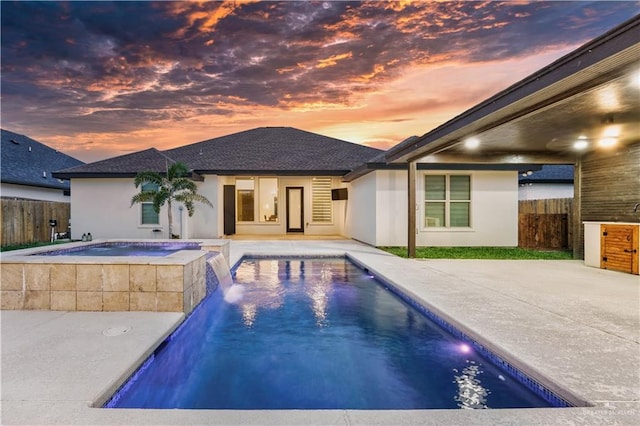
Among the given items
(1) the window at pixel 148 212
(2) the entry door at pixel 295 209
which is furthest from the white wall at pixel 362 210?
(1) the window at pixel 148 212

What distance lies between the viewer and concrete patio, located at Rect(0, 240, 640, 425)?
2.11m

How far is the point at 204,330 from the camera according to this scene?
4.35 m

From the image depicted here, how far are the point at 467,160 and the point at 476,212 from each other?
2696mm

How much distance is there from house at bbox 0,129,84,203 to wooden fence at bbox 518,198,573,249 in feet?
58.0

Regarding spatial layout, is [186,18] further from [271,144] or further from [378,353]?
[378,353]

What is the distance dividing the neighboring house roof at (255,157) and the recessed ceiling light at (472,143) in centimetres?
688

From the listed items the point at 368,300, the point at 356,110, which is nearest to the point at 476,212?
the point at 356,110

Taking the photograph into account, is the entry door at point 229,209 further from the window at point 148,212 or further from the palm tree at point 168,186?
the palm tree at point 168,186

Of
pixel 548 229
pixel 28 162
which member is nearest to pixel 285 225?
pixel 548 229

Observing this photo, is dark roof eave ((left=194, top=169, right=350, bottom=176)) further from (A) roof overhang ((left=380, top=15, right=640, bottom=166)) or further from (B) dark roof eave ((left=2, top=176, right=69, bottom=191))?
(B) dark roof eave ((left=2, top=176, right=69, bottom=191))

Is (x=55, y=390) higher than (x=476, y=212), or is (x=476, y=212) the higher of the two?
(x=476, y=212)

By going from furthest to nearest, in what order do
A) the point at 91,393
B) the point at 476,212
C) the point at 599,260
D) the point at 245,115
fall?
the point at 245,115
the point at 476,212
the point at 599,260
the point at 91,393

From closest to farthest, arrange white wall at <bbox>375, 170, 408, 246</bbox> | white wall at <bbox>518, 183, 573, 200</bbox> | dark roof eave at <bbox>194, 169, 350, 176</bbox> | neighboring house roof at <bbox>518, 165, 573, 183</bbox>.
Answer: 1. white wall at <bbox>375, 170, 408, 246</bbox>
2. dark roof eave at <bbox>194, 169, 350, 176</bbox>
3. neighboring house roof at <bbox>518, 165, 573, 183</bbox>
4. white wall at <bbox>518, 183, 573, 200</bbox>

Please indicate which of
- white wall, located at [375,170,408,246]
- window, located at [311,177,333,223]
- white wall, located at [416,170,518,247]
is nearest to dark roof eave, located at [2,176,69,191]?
window, located at [311,177,333,223]
